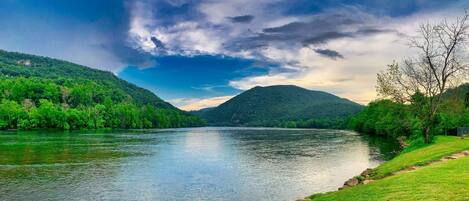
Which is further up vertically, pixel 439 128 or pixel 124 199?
pixel 439 128

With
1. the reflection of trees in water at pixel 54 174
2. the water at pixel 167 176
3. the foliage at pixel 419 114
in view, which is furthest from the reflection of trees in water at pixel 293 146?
the reflection of trees in water at pixel 54 174

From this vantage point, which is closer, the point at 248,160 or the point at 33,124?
the point at 248,160

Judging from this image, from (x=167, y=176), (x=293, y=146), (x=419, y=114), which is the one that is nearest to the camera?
(x=167, y=176)

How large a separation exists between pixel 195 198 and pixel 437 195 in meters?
16.5

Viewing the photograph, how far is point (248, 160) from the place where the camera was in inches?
1934

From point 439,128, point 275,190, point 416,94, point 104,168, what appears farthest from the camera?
point 439,128

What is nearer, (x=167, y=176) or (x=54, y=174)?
(x=54, y=174)

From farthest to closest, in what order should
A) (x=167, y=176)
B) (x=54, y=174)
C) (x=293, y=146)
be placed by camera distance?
(x=293, y=146), (x=167, y=176), (x=54, y=174)

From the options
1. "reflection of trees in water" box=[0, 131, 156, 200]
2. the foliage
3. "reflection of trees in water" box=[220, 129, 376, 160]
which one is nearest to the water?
"reflection of trees in water" box=[0, 131, 156, 200]

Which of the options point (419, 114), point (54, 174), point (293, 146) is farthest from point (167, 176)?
point (293, 146)

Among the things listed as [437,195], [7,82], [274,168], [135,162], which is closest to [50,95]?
[7,82]

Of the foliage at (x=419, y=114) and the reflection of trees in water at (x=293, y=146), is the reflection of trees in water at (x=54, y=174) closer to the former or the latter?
the reflection of trees in water at (x=293, y=146)

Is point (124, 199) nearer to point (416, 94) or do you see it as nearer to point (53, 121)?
point (416, 94)

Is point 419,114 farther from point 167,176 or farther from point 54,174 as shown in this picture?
point 54,174
